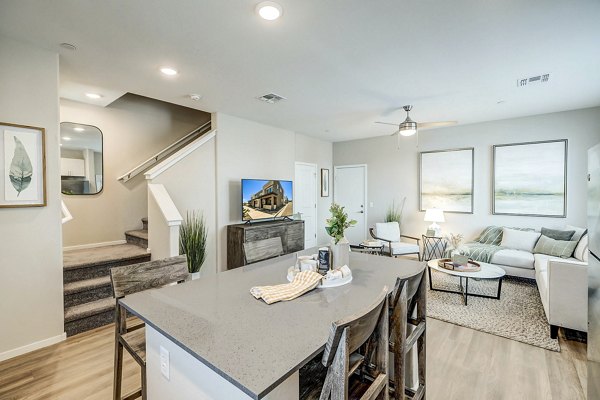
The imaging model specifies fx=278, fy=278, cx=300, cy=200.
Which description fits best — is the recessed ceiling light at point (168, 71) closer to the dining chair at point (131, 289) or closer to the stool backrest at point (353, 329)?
the dining chair at point (131, 289)

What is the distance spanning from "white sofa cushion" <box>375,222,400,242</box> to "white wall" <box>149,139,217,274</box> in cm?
318

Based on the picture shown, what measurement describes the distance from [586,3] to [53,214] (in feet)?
15.0

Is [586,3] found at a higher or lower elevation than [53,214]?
higher

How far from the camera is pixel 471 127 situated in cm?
537

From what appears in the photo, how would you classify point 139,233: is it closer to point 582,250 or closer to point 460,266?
point 460,266

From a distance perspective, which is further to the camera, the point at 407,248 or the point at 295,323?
the point at 407,248

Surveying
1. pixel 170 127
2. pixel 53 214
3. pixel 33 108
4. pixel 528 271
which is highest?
pixel 170 127

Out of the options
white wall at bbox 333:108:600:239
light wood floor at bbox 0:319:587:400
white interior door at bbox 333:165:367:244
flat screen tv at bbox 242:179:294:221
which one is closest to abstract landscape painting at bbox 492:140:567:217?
white wall at bbox 333:108:600:239

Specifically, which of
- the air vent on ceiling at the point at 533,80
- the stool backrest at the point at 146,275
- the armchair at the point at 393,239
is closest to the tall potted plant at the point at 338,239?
the stool backrest at the point at 146,275

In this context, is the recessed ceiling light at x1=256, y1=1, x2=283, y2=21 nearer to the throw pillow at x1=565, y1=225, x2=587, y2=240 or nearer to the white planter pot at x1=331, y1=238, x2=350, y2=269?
the white planter pot at x1=331, y1=238, x2=350, y2=269

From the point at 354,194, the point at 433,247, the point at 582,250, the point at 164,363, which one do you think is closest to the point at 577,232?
the point at 582,250

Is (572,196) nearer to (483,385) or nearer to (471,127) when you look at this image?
(471,127)

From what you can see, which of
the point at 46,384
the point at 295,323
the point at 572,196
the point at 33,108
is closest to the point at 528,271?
the point at 572,196

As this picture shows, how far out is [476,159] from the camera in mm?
5309
